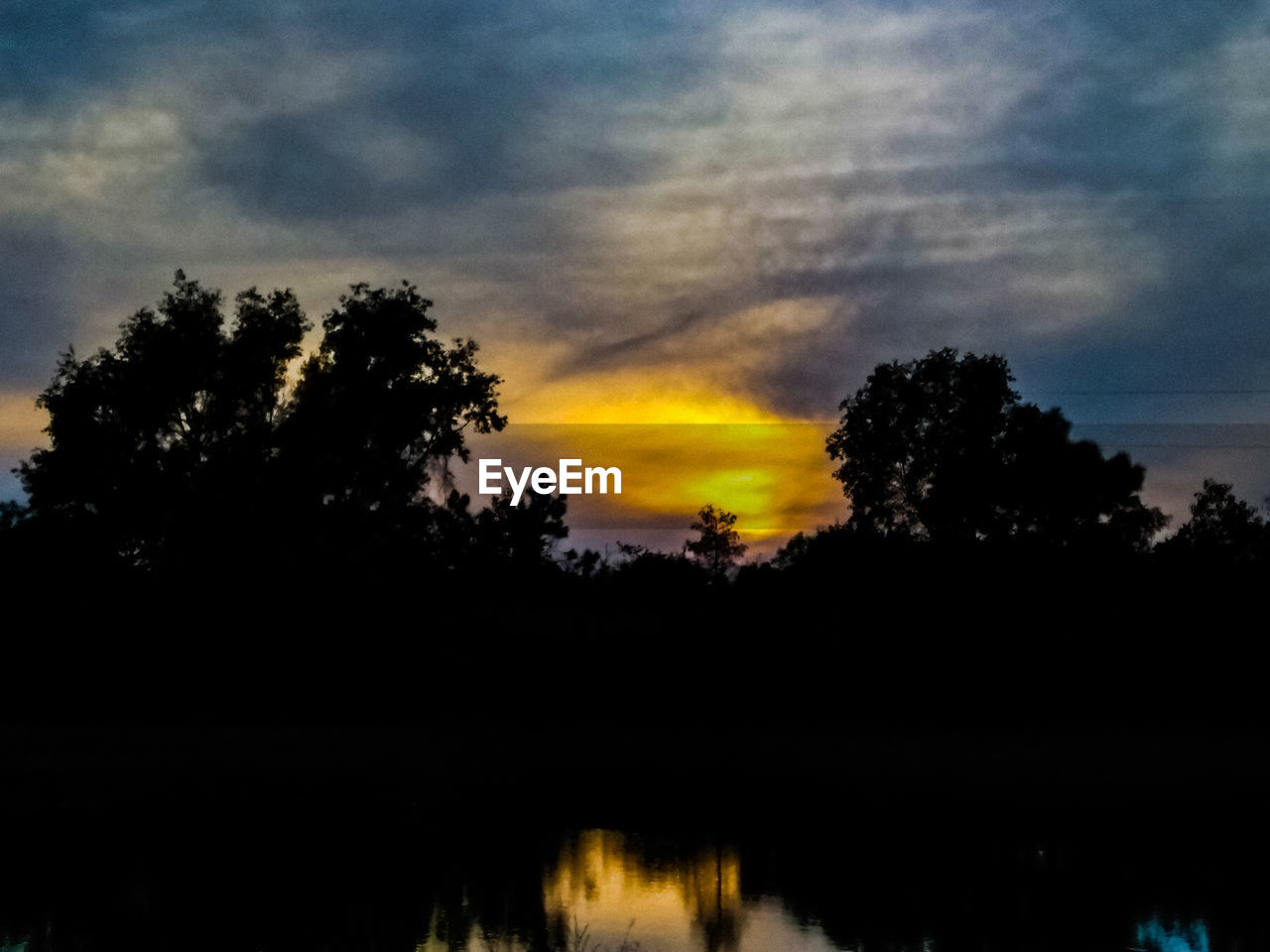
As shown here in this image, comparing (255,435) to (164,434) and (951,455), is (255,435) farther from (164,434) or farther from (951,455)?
(951,455)

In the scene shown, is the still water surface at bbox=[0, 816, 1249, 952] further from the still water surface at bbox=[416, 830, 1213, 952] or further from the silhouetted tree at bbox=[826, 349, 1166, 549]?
the silhouetted tree at bbox=[826, 349, 1166, 549]

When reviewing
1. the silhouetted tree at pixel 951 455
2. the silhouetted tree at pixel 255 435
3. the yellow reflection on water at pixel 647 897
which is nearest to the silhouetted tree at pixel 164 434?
the silhouetted tree at pixel 255 435

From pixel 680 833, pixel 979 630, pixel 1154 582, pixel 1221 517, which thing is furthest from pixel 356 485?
pixel 1221 517

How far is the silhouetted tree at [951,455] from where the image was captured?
204 feet

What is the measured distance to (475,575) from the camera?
176 ft

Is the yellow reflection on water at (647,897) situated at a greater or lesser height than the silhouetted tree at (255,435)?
lesser

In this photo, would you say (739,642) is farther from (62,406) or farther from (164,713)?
(62,406)

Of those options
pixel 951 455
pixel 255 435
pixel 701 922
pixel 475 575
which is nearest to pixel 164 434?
pixel 255 435

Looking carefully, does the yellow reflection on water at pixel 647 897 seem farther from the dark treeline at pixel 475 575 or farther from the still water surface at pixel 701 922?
the dark treeline at pixel 475 575

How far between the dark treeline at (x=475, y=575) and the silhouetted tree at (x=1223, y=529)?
83.7 inches

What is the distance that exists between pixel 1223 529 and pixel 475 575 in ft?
139

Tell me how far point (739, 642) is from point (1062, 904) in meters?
29.4

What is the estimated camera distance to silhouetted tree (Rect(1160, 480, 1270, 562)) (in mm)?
59312

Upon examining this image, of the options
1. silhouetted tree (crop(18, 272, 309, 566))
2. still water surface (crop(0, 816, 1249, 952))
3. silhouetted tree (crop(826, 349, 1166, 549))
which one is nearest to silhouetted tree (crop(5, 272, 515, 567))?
silhouetted tree (crop(18, 272, 309, 566))
